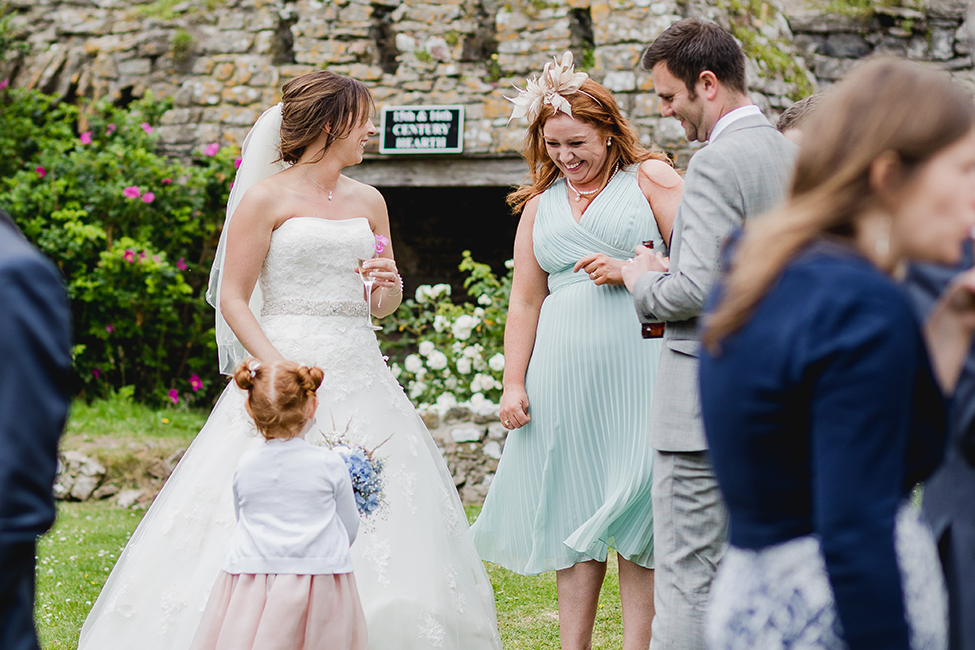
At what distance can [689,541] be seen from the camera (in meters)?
2.46

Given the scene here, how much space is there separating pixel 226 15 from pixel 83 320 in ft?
9.64

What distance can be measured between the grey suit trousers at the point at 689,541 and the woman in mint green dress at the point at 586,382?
54cm

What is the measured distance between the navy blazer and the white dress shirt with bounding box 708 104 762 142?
1.71 meters

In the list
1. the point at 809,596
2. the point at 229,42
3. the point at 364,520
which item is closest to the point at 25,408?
the point at 809,596

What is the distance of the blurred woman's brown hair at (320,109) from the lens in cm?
335

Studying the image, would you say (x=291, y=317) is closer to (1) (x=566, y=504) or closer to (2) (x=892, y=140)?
(1) (x=566, y=504)

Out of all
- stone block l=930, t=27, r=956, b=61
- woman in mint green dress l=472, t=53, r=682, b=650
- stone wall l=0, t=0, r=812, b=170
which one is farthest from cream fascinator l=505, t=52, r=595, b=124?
stone block l=930, t=27, r=956, b=61

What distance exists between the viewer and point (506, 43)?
7.72 meters

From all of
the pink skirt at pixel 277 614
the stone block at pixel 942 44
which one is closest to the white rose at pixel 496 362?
the pink skirt at pixel 277 614

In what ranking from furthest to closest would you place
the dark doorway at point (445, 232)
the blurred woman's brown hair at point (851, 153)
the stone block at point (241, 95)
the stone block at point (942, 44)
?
the dark doorway at point (445, 232) < the stone block at point (241, 95) < the stone block at point (942, 44) < the blurred woman's brown hair at point (851, 153)

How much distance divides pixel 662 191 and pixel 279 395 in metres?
1.42

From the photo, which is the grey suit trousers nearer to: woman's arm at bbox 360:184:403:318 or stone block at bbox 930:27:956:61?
woman's arm at bbox 360:184:403:318

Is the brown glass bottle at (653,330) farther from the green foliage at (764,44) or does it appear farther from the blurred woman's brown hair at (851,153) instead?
the green foliage at (764,44)

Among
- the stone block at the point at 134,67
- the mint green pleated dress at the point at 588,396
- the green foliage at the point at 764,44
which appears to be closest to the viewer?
the mint green pleated dress at the point at 588,396
